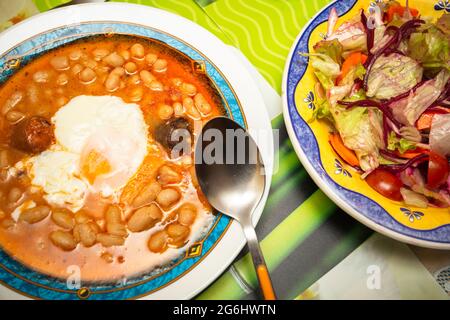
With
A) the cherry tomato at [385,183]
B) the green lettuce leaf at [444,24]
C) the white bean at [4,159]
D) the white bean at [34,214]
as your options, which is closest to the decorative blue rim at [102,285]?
the white bean at [34,214]

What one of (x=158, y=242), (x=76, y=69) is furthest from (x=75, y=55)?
(x=158, y=242)

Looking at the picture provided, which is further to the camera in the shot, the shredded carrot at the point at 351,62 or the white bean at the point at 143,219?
the shredded carrot at the point at 351,62

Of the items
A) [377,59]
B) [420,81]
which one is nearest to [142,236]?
[377,59]

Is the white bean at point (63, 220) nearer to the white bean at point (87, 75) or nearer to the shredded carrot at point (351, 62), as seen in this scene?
the white bean at point (87, 75)

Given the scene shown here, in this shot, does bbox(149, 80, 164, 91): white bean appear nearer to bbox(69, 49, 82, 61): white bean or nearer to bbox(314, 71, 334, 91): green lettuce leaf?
bbox(69, 49, 82, 61): white bean

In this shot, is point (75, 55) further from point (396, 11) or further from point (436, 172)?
point (436, 172)

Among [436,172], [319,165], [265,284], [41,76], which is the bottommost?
[436,172]
